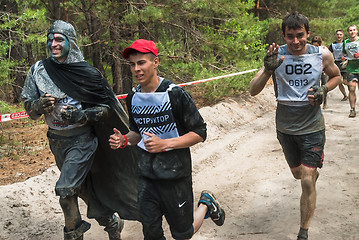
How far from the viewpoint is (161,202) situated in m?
3.27

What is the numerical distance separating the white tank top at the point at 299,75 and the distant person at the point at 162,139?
4.79ft

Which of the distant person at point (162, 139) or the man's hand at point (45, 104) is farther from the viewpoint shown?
the man's hand at point (45, 104)

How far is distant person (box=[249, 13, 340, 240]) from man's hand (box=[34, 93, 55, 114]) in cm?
210

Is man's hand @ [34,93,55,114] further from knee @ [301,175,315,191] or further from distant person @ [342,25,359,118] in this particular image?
distant person @ [342,25,359,118]

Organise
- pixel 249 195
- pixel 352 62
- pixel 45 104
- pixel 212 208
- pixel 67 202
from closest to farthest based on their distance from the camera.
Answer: pixel 45 104, pixel 67 202, pixel 212 208, pixel 249 195, pixel 352 62

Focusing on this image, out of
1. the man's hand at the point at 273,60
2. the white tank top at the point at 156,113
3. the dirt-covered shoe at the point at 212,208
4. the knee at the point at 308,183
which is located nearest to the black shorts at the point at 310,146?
the knee at the point at 308,183

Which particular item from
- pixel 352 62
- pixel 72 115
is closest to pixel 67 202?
pixel 72 115

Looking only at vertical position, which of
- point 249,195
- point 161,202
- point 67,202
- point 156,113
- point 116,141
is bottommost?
point 249,195

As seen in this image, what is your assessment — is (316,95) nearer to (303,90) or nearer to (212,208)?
(303,90)

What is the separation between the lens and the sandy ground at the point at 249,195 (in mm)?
4648

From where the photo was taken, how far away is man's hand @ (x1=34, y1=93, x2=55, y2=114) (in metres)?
3.58

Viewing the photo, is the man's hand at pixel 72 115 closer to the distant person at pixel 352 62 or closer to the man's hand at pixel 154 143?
the man's hand at pixel 154 143

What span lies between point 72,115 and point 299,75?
2406 mm

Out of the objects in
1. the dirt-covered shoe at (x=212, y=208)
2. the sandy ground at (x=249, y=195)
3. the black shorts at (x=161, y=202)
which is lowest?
the sandy ground at (x=249, y=195)
